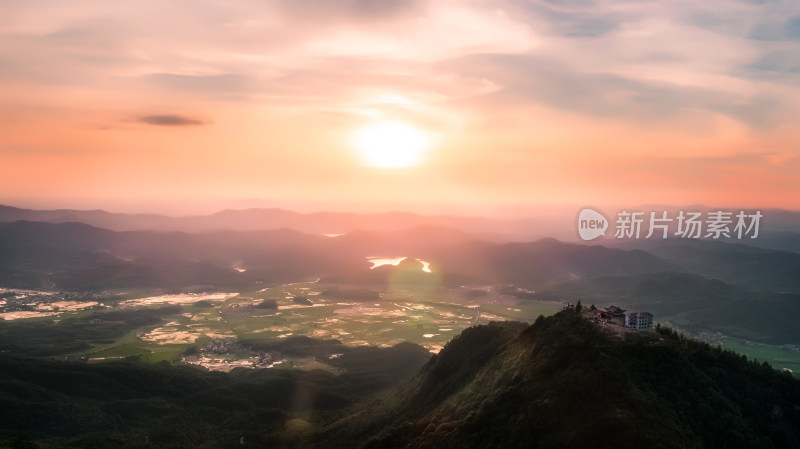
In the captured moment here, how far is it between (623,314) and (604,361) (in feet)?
52.9

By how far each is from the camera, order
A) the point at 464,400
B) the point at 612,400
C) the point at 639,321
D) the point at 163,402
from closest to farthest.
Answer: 1. the point at 612,400
2. the point at 639,321
3. the point at 464,400
4. the point at 163,402

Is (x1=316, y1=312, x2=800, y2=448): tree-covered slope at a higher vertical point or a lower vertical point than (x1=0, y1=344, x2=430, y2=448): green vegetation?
higher

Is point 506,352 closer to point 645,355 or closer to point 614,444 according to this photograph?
point 645,355

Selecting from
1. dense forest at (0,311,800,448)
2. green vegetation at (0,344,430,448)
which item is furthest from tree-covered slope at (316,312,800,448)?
green vegetation at (0,344,430,448)

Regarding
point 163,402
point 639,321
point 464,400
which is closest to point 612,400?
point 639,321

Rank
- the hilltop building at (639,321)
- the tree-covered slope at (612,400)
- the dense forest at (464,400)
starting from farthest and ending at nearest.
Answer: the hilltop building at (639,321), the dense forest at (464,400), the tree-covered slope at (612,400)

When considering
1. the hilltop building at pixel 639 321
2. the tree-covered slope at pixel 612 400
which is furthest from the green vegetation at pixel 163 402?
the hilltop building at pixel 639 321

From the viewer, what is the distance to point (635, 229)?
113 m

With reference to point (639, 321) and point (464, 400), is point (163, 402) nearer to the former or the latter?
point (464, 400)

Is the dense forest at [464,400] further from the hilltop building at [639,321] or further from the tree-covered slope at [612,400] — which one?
the hilltop building at [639,321]

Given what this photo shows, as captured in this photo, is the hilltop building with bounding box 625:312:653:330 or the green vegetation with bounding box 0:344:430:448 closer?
the hilltop building with bounding box 625:312:653:330

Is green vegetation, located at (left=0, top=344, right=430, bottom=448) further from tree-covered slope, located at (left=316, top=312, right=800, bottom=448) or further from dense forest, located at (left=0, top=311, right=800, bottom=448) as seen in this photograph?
tree-covered slope, located at (left=316, top=312, right=800, bottom=448)

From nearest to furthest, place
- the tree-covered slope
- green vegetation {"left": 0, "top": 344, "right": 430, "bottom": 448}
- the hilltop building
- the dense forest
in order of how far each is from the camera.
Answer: the tree-covered slope < the dense forest < the hilltop building < green vegetation {"left": 0, "top": 344, "right": 430, "bottom": 448}

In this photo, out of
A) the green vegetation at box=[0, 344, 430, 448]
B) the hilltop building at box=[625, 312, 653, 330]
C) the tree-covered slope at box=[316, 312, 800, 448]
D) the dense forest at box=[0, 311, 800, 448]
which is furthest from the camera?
the green vegetation at box=[0, 344, 430, 448]
